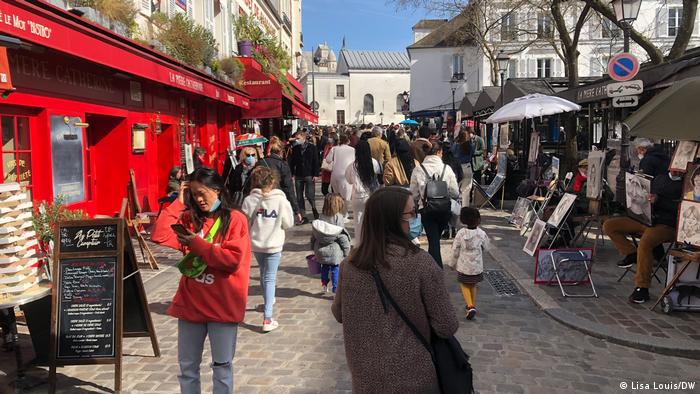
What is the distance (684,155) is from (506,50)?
38.8 metres

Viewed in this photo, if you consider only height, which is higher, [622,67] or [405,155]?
[622,67]

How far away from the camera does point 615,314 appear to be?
5977mm

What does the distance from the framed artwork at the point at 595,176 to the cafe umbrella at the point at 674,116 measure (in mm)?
1608

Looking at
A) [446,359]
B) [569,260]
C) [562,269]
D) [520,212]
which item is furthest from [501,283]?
[446,359]

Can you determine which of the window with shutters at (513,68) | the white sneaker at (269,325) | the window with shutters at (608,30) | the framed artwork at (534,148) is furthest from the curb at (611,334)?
the window with shutters at (513,68)

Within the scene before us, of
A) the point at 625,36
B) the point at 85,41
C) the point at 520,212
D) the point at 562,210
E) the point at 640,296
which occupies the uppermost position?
the point at 625,36

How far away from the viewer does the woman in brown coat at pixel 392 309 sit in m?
2.43

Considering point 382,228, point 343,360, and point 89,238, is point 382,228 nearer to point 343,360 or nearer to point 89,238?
point 343,360

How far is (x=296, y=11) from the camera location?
4450 cm

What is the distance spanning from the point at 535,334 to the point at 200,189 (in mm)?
3506

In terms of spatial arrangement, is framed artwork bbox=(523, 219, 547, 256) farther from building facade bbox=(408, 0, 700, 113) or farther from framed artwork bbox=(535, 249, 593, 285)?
building facade bbox=(408, 0, 700, 113)

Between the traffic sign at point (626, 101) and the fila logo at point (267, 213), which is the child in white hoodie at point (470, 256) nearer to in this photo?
the fila logo at point (267, 213)

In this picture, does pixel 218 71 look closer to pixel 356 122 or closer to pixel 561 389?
pixel 561 389

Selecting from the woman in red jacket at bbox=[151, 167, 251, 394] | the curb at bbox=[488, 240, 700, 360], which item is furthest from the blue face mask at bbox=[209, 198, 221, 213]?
the curb at bbox=[488, 240, 700, 360]
